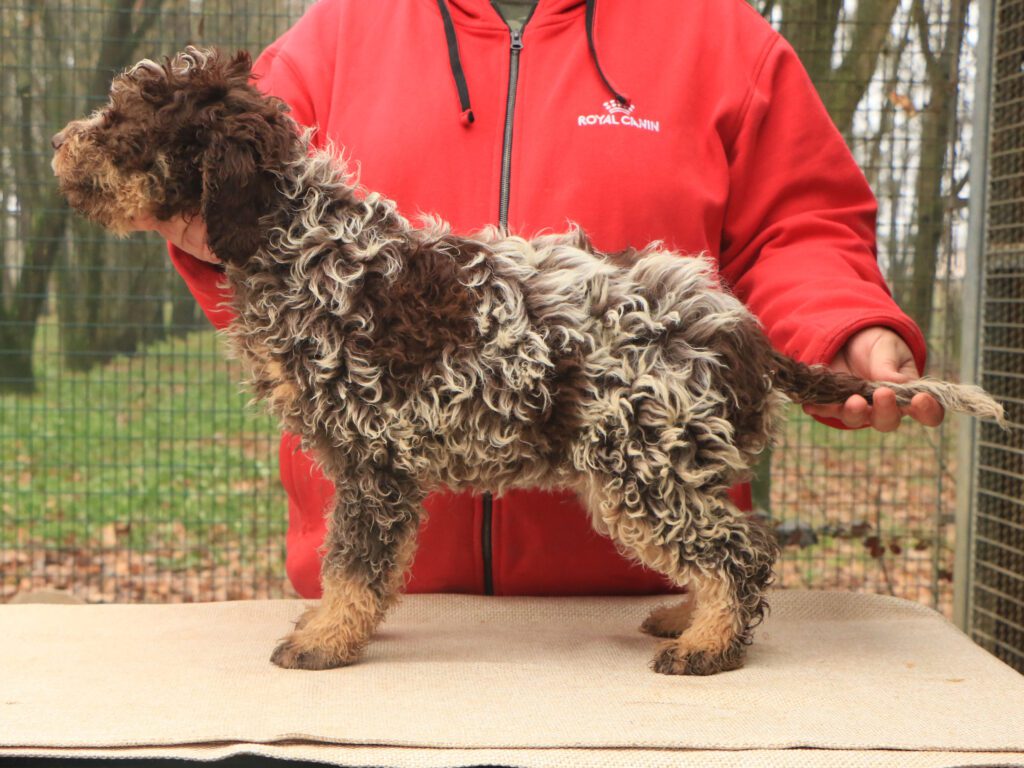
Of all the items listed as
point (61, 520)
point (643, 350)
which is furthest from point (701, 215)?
point (61, 520)

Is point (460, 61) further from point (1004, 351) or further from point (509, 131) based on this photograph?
point (1004, 351)

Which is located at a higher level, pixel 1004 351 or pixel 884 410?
pixel 1004 351

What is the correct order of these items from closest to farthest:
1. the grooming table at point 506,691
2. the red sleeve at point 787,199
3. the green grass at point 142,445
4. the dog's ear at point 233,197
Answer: the grooming table at point 506,691
the dog's ear at point 233,197
the red sleeve at point 787,199
the green grass at point 142,445

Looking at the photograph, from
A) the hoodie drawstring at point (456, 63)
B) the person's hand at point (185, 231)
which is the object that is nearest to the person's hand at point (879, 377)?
the hoodie drawstring at point (456, 63)

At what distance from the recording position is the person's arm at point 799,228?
131 inches

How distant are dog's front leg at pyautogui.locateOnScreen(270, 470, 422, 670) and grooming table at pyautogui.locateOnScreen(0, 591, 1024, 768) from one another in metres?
0.09

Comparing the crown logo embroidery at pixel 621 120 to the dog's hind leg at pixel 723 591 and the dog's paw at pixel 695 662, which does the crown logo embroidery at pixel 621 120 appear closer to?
the dog's hind leg at pixel 723 591

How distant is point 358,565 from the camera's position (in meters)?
3.11

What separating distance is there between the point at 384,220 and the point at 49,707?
1.61 metres

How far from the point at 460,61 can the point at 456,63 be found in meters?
0.04

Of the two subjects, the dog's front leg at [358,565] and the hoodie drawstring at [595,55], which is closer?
the dog's front leg at [358,565]

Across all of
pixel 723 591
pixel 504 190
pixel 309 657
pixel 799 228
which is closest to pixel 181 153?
pixel 504 190

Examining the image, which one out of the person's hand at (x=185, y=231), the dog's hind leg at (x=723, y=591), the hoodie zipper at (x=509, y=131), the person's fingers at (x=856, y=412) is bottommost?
the dog's hind leg at (x=723, y=591)

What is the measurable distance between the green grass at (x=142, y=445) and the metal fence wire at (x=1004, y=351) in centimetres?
457
